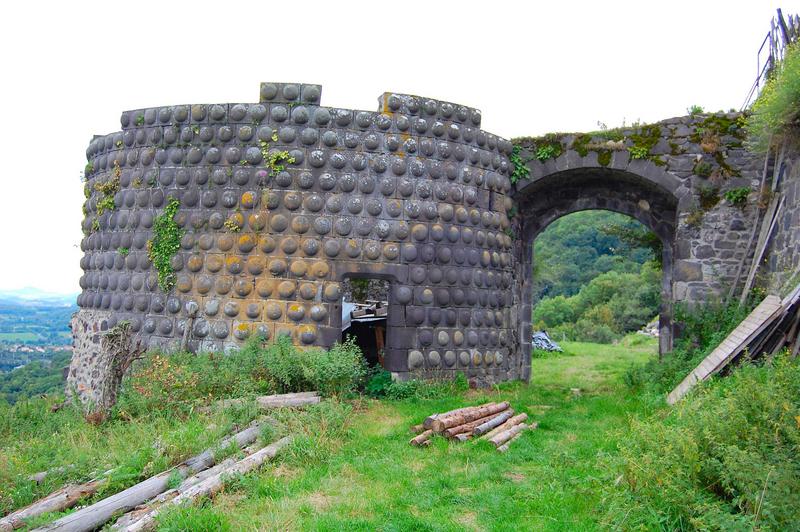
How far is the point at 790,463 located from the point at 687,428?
0.85 metres

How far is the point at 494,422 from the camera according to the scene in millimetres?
7848

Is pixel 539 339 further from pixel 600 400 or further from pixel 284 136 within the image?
pixel 284 136

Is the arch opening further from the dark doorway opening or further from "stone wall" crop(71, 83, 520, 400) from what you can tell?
the dark doorway opening

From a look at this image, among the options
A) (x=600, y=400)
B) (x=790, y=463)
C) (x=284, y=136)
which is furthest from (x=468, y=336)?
(x=790, y=463)

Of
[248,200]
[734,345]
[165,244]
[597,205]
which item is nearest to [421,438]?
[734,345]

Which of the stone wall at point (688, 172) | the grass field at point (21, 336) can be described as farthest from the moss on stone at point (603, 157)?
the grass field at point (21, 336)

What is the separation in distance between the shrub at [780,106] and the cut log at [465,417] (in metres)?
5.41

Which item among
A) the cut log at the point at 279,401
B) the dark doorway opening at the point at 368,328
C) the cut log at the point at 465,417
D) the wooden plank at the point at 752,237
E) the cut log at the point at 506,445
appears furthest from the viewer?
the dark doorway opening at the point at 368,328

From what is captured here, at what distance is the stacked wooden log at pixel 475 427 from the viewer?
7254mm

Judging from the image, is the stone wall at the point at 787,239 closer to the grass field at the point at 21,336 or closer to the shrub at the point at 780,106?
the shrub at the point at 780,106

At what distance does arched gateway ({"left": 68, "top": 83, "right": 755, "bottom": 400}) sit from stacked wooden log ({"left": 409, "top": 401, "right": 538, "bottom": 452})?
2431mm

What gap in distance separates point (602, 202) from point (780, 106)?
4814 mm

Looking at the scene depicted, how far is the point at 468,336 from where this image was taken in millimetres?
10820

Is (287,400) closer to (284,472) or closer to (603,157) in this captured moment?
(284,472)
